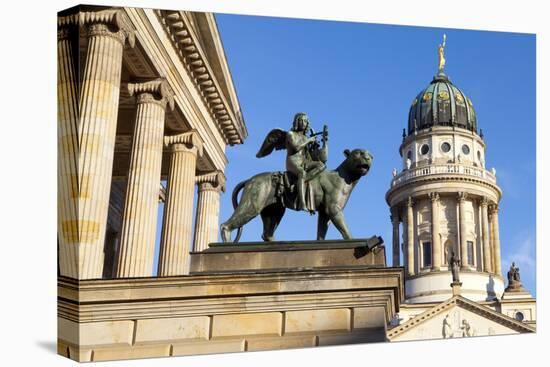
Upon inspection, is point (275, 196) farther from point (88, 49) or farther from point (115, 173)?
point (115, 173)

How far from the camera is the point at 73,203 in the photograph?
19531mm

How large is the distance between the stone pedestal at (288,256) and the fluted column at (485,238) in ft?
264

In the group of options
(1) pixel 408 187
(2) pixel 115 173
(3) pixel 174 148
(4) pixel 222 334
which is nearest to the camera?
(4) pixel 222 334

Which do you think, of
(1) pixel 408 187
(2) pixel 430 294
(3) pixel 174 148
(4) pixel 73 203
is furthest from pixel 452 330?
(4) pixel 73 203

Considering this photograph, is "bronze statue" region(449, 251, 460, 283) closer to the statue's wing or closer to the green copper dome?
the green copper dome

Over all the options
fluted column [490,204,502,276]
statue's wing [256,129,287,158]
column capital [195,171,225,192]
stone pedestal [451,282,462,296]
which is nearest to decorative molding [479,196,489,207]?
fluted column [490,204,502,276]

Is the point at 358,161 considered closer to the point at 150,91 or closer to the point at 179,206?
the point at 150,91

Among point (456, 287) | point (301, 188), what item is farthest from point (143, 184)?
point (456, 287)

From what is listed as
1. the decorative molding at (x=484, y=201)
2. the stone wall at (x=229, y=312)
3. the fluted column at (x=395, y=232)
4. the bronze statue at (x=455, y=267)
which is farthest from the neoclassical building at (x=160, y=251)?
the fluted column at (x=395, y=232)

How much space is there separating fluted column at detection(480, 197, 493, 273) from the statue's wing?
7910 centimetres

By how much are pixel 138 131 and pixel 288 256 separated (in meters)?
11.1

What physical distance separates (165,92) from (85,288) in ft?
40.5

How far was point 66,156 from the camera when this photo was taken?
62.8 feet

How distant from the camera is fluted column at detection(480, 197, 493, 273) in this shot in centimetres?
9409
